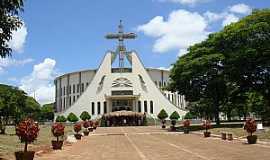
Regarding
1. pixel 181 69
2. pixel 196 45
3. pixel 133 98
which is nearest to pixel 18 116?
pixel 181 69

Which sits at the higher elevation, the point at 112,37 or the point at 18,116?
the point at 112,37

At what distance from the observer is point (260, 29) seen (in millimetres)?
48969

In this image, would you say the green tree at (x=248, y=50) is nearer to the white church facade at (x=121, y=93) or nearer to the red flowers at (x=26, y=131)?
the red flowers at (x=26, y=131)

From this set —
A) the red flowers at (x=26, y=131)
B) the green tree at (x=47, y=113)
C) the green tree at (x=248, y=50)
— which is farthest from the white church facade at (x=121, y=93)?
the red flowers at (x=26, y=131)

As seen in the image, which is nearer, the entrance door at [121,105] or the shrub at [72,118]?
the shrub at [72,118]

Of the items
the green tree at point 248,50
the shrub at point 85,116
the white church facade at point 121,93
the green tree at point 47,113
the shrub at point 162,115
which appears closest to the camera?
the green tree at point 248,50

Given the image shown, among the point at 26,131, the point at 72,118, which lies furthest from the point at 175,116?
the point at 26,131

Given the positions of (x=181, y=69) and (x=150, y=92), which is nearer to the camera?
(x=181, y=69)

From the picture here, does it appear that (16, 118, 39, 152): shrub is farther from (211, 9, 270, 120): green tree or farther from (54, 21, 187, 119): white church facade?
(54, 21, 187, 119): white church facade

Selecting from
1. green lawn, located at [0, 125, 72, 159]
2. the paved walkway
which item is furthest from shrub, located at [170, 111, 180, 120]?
the paved walkway

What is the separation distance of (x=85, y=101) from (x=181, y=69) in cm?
5292

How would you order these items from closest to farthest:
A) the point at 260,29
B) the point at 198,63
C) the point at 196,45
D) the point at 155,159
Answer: the point at 155,159
the point at 260,29
the point at 198,63
the point at 196,45

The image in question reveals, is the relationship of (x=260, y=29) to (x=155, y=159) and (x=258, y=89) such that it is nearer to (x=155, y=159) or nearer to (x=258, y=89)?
(x=258, y=89)

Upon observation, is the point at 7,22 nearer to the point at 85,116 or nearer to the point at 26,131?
the point at 26,131
